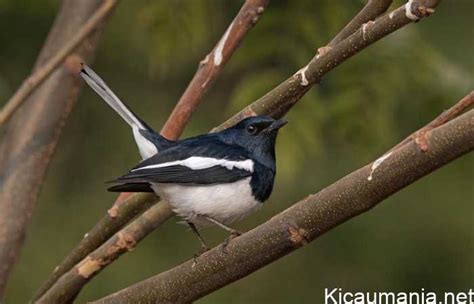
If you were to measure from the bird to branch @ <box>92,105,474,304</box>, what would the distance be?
0.68m

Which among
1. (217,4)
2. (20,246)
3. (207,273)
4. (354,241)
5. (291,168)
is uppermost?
(217,4)

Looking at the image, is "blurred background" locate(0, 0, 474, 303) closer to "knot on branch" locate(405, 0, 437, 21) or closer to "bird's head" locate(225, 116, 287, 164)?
"bird's head" locate(225, 116, 287, 164)

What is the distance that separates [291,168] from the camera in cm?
408

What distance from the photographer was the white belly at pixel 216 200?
3.57 meters

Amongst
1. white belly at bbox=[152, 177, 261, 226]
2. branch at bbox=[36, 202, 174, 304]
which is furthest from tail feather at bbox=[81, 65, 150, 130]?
branch at bbox=[36, 202, 174, 304]

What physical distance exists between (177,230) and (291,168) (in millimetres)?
1569

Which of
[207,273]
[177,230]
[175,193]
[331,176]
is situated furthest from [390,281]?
[207,273]

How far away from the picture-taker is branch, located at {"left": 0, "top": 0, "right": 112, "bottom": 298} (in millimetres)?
3463

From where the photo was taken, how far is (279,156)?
13.6 ft

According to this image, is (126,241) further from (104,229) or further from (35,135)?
(35,135)

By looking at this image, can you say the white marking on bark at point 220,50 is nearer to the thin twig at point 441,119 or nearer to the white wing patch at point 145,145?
the white wing patch at point 145,145

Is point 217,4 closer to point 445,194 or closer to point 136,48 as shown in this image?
point 136,48

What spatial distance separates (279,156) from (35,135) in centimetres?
91

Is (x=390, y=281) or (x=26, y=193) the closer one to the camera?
(x=26, y=193)
